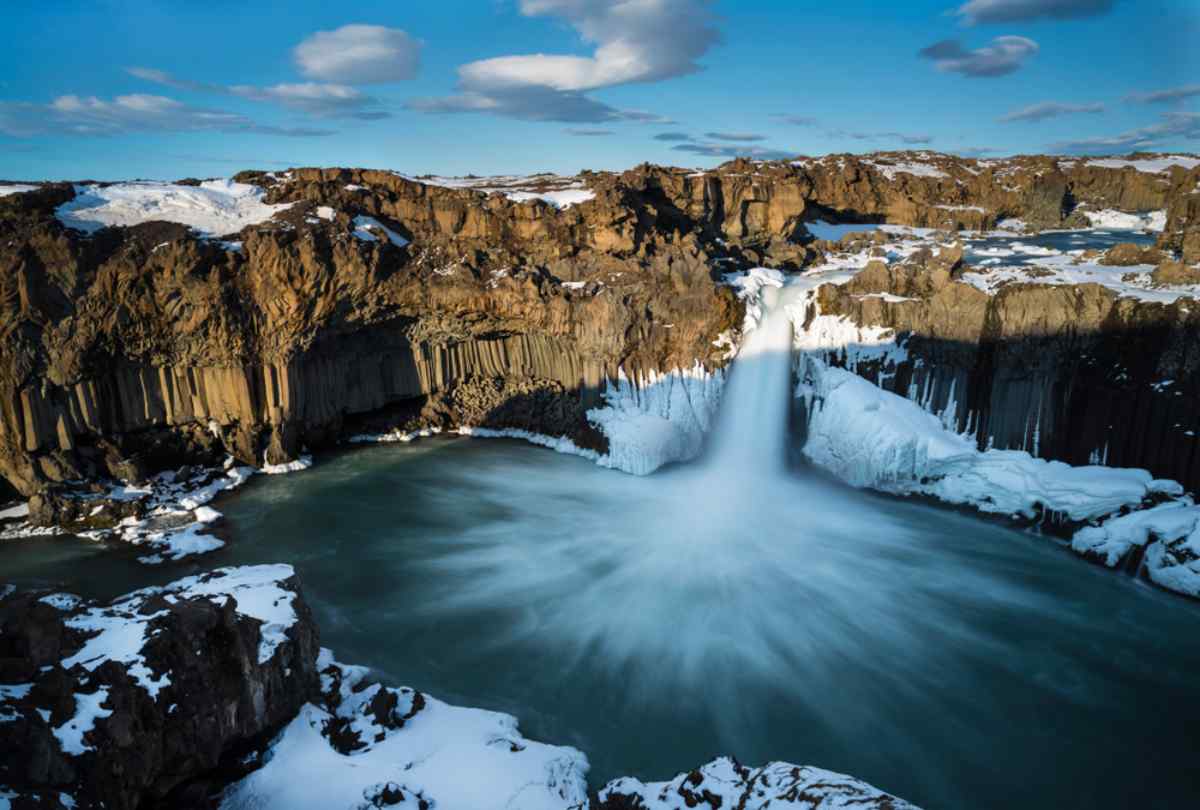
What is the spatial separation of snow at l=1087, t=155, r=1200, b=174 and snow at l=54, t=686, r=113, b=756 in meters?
61.5

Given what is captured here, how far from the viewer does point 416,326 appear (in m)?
24.0

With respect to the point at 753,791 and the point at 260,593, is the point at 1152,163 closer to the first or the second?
the point at 753,791

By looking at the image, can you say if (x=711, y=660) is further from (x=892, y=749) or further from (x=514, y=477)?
(x=514, y=477)

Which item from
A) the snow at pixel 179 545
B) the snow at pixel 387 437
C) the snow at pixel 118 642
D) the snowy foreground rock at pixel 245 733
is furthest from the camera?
the snow at pixel 387 437

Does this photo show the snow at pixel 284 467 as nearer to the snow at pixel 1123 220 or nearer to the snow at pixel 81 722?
the snow at pixel 81 722

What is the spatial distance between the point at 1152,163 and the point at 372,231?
57.6 m

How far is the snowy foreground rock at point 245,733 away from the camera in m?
6.82

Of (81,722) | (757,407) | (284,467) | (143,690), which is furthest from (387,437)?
(81,722)

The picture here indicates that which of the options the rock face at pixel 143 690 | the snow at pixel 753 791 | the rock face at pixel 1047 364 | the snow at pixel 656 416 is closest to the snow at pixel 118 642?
the rock face at pixel 143 690

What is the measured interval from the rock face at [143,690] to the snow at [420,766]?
0.54 metres

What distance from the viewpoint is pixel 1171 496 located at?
15562 mm

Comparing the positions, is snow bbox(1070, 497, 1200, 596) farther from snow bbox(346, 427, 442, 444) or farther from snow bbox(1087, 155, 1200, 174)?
snow bbox(1087, 155, 1200, 174)

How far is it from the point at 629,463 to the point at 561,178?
64.7 ft

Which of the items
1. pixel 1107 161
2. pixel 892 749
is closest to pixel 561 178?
pixel 892 749
